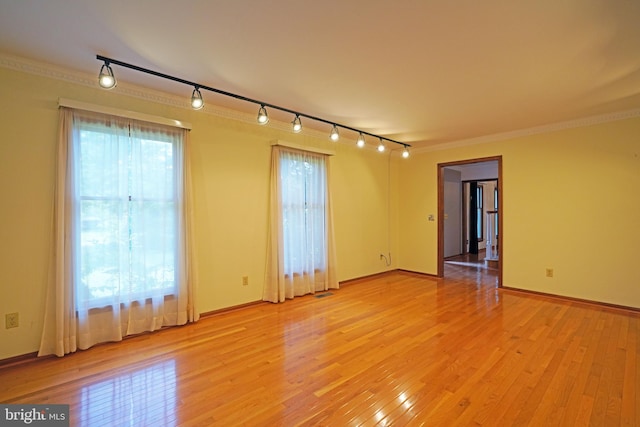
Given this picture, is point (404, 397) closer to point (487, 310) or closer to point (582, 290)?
point (487, 310)

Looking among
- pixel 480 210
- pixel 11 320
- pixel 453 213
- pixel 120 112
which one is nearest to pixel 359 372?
pixel 11 320

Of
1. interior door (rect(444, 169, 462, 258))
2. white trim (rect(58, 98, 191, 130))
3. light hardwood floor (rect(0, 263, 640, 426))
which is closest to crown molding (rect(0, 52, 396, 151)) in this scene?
white trim (rect(58, 98, 191, 130))

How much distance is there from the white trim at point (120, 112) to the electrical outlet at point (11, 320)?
5.93 ft

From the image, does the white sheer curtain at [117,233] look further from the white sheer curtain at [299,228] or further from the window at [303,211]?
the window at [303,211]

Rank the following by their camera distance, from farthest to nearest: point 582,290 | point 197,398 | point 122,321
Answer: point 582,290 < point 122,321 < point 197,398

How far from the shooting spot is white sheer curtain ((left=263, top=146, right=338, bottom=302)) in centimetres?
413

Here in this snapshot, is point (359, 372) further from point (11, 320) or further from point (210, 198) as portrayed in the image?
point (11, 320)

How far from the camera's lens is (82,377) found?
231 cm

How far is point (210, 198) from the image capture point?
3607 mm

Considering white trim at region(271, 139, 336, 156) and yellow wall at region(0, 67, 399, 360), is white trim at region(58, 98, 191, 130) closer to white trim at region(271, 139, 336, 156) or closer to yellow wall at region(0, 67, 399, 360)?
yellow wall at region(0, 67, 399, 360)

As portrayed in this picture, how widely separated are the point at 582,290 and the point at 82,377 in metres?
5.71

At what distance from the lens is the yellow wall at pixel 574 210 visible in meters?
3.83

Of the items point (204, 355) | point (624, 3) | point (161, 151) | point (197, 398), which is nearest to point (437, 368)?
point (197, 398)

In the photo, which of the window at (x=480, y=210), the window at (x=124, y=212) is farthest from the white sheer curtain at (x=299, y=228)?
the window at (x=480, y=210)
